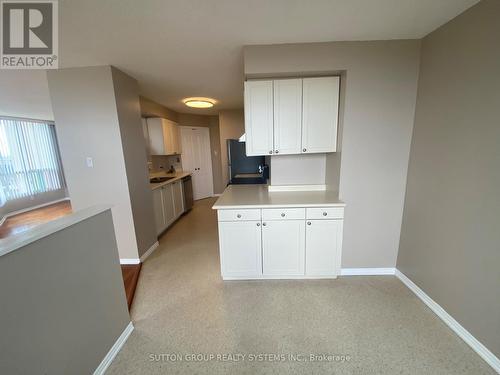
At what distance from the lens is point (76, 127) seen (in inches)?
90.6

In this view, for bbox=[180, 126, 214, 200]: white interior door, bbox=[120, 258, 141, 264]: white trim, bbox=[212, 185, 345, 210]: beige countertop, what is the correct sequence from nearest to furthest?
1. bbox=[212, 185, 345, 210]: beige countertop
2. bbox=[120, 258, 141, 264]: white trim
3. bbox=[180, 126, 214, 200]: white interior door

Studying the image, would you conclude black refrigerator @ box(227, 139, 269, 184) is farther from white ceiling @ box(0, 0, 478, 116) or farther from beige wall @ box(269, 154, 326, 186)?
white ceiling @ box(0, 0, 478, 116)

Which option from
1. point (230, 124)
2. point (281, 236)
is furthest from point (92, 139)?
point (230, 124)

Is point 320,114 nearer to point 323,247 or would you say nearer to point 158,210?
point 323,247

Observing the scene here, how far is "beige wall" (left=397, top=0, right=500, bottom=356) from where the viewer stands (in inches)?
49.9

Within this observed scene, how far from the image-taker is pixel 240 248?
2086 millimetres

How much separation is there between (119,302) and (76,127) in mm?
2077

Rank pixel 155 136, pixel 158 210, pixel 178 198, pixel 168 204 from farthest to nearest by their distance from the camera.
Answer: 1. pixel 178 198
2. pixel 155 136
3. pixel 168 204
4. pixel 158 210

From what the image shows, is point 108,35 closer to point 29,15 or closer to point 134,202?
point 29,15

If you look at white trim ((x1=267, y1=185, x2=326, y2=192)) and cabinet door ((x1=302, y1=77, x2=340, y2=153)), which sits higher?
cabinet door ((x1=302, y1=77, x2=340, y2=153))

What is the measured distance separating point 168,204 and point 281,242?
8.44ft

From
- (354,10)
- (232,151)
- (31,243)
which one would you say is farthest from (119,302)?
(232,151)

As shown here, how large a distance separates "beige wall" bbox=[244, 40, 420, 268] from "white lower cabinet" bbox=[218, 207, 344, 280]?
0.28m

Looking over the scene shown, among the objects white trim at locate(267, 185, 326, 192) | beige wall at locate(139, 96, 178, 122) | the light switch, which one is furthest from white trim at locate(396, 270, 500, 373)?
beige wall at locate(139, 96, 178, 122)
